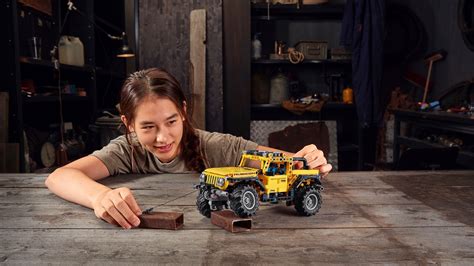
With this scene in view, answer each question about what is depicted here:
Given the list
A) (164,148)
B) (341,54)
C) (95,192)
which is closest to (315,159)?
(164,148)

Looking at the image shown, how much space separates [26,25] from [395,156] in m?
3.55

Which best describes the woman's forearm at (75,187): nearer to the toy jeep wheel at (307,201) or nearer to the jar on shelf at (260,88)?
the toy jeep wheel at (307,201)

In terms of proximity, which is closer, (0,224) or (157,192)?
(0,224)

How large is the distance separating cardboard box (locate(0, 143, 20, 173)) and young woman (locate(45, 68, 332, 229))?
1.62m

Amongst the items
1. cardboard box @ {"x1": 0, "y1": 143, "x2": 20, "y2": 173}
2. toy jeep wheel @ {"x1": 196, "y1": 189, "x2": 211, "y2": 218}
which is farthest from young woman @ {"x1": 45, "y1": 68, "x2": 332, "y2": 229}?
cardboard box @ {"x1": 0, "y1": 143, "x2": 20, "y2": 173}

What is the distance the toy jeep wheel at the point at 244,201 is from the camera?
3.36 ft

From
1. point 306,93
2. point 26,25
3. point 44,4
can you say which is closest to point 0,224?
point 26,25

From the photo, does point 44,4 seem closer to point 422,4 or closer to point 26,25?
point 26,25

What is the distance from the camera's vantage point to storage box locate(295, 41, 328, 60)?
16.3ft

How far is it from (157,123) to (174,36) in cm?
310

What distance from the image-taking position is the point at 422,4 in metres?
5.30

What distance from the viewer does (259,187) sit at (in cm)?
110

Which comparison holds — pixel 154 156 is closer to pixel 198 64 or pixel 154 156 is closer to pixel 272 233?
pixel 272 233

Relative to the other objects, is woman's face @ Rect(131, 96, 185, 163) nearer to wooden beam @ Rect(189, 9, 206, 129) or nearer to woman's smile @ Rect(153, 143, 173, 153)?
woman's smile @ Rect(153, 143, 173, 153)
